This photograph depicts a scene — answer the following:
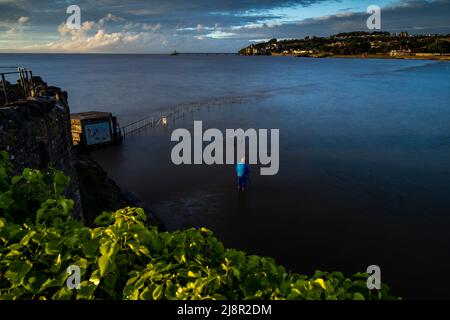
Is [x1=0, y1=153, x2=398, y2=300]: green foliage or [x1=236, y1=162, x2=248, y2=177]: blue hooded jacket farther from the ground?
[x1=0, y1=153, x2=398, y2=300]: green foliage

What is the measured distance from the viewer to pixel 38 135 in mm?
8844

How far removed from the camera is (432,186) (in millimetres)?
21000

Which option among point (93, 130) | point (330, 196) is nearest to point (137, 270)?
point (330, 196)

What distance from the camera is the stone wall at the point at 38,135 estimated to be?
7.69 meters

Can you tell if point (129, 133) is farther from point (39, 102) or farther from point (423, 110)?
point (423, 110)

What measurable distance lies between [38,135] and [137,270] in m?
7.04

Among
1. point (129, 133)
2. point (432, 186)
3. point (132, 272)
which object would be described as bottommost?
point (432, 186)

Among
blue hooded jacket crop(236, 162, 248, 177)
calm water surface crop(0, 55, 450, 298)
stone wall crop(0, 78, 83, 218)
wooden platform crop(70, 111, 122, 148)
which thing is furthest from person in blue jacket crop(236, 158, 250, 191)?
wooden platform crop(70, 111, 122, 148)

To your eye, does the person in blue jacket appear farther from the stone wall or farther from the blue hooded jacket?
the stone wall

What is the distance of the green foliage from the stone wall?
5.07 m

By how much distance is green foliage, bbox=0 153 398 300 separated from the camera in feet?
9.21
